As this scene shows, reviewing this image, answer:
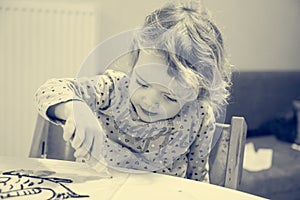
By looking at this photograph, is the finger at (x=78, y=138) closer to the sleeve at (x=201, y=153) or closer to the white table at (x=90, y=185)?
the white table at (x=90, y=185)

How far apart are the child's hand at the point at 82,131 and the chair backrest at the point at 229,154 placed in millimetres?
236

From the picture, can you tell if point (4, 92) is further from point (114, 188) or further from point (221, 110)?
point (114, 188)

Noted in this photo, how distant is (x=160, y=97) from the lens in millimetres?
795

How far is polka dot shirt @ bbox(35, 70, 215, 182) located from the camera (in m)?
0.83

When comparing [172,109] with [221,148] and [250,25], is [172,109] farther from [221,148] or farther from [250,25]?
[250,25]

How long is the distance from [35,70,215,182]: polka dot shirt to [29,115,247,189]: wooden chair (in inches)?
1.0

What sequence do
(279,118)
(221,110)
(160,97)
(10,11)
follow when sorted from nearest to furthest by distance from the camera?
(160,97) < (221,110) < (10,11) < (279,118)

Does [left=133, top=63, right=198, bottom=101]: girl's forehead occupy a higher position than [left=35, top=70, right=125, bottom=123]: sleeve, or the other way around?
[left=133, top=63, right=198, bottom=101]: girl's forehead

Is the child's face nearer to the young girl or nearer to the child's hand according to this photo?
the young girl

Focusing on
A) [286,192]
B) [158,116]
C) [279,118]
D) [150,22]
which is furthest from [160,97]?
[279,118]

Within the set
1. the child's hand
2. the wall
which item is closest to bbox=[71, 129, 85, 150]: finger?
the child's hand

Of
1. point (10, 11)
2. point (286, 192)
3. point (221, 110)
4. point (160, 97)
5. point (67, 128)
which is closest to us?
point (67, 128)

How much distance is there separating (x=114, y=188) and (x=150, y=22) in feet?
1.11

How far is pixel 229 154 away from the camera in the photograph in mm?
801
